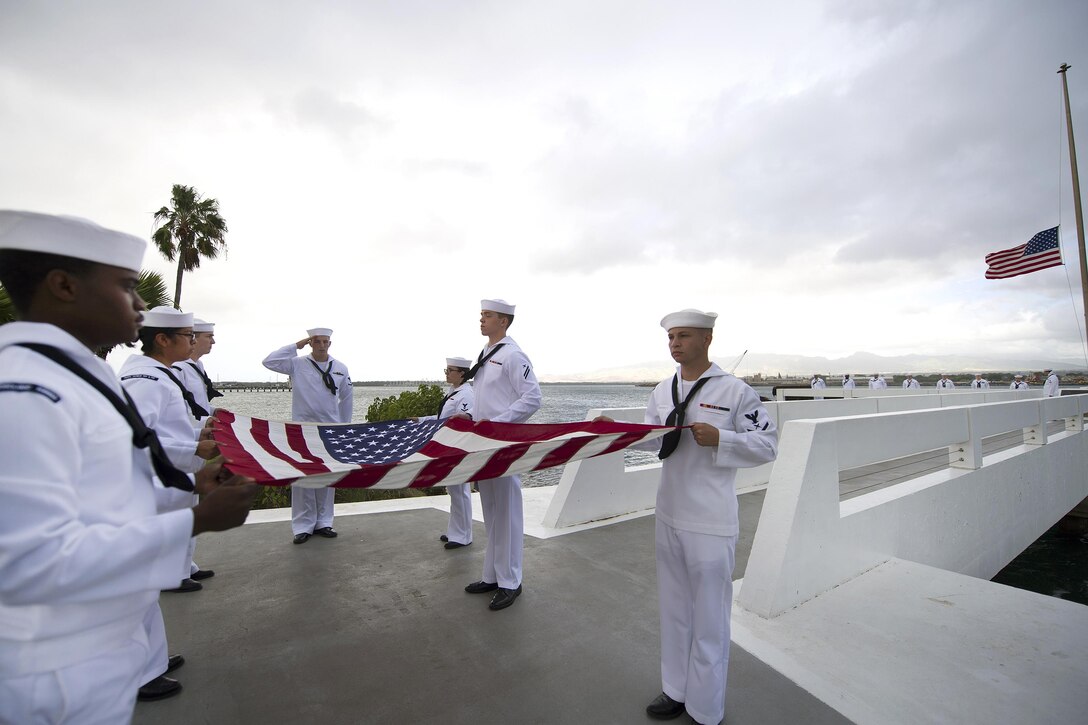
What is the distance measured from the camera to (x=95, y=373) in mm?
1368

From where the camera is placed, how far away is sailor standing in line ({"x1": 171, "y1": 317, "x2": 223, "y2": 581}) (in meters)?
4.49

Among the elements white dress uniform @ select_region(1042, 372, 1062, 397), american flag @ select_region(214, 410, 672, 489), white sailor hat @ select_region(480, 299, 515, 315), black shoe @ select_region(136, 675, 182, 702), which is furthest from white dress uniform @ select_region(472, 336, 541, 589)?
white dress uniform @ select_region(1042, 372, 1062, 397)

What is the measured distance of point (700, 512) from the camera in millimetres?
2705

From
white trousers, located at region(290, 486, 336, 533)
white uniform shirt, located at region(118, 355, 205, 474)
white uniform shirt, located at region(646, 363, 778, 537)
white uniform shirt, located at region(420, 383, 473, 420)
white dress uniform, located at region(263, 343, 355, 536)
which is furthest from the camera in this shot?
white uniform shirt, located at region(420, 383, 473, 420)

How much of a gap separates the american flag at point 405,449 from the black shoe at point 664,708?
1.33 meters

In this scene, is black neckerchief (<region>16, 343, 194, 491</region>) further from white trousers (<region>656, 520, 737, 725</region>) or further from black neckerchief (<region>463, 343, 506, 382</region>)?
black neckerchief (<region>463, 343, 506, 382</region>)

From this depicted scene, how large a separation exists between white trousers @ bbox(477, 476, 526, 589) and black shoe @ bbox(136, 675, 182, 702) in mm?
2079

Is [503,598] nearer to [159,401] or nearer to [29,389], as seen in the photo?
[159,401]

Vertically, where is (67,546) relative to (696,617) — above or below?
above

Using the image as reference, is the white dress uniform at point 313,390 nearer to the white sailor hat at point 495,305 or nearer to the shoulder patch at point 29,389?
the white sailor hat at point 495,305

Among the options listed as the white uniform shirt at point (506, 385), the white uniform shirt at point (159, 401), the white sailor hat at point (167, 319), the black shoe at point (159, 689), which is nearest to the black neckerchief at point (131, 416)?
the white uniform shirt at point (159, 401)

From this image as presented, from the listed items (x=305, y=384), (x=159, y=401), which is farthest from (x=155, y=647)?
(x=305, y=384)

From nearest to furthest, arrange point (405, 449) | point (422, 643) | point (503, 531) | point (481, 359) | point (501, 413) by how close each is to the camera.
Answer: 1. point (422, 643)
2. point (405, 449)
3. point (503, 531)
4. point (501, 413)
5. point (481, 359)

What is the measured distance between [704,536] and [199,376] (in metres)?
4.75
